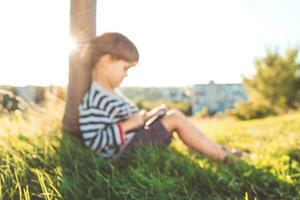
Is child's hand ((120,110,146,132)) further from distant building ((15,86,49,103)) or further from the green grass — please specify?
distant building ((15,86,49,103))

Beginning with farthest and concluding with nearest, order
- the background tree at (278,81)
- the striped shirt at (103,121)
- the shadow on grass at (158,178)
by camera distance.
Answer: the background tree at (278,81) < the striped shirt at (103,121) < the shadow on grass at (158,178)

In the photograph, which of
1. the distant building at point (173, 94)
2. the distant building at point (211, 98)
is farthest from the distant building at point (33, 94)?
the distant building at point (173, 94)

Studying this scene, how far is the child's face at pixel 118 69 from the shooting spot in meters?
3.49

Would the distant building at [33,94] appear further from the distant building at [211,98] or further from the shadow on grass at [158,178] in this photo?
the distant building at [211,98]

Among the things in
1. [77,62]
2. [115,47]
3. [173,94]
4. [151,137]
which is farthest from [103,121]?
[173,94]

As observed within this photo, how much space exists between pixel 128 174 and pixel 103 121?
0.68m

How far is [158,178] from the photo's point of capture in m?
2.68

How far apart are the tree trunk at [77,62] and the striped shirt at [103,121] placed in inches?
9.0

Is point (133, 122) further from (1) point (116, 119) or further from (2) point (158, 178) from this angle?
(2) point (158, 178)

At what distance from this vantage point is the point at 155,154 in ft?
10.8

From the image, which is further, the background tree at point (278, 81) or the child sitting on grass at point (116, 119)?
the background tree at point (278, 81)

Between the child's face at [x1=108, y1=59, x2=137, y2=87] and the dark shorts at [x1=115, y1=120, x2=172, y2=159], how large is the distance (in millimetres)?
422

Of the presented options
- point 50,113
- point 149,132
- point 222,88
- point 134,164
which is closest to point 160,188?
point 134,164

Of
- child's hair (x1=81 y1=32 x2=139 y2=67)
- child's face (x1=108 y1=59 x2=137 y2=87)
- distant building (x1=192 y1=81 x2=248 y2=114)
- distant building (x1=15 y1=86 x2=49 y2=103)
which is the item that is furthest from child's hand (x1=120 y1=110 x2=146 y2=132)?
distant building (x1=192 y1=81 x2=248 y2=114)
